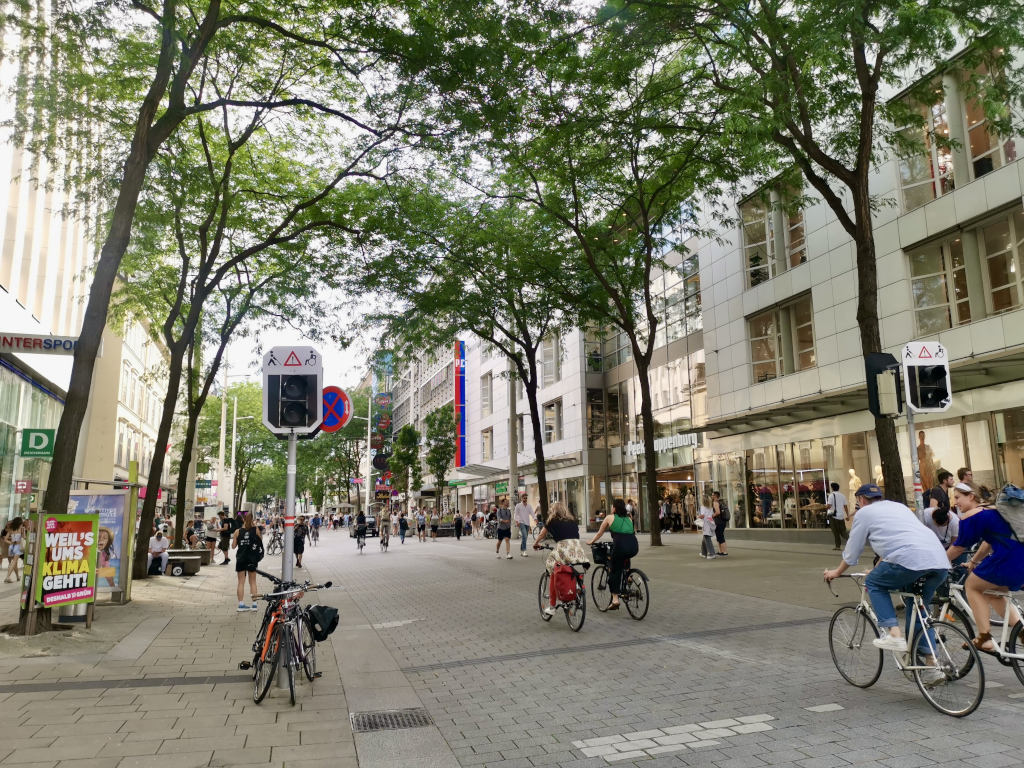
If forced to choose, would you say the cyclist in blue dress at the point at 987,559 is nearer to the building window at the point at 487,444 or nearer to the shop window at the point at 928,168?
the shop window at the point at 928,168

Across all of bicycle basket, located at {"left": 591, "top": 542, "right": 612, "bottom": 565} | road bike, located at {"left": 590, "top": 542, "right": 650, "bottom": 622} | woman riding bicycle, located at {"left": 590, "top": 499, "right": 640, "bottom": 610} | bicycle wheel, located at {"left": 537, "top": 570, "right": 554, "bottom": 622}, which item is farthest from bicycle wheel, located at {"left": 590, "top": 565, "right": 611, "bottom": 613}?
bicycle wheel, located at {"left": 537, "top": 570, "right": 554, "bottom": 622}

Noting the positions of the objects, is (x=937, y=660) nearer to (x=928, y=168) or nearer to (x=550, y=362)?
(x=928, y=168)

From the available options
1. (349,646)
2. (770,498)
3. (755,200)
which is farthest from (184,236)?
(770,498)

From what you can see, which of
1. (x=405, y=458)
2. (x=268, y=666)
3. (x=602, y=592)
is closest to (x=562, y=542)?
(x=602, y=592)

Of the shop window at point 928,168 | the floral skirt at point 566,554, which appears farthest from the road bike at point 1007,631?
the shop window at point 928,168

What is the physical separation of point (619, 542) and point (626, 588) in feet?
2.30

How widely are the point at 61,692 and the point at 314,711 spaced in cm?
252

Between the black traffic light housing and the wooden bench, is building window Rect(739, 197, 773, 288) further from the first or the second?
the black traffic light housing

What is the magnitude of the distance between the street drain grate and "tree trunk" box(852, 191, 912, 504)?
7.65 m

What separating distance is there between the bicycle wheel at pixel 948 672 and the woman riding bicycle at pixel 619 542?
4.98 m

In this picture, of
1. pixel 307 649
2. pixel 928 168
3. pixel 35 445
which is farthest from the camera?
pixel 928 168

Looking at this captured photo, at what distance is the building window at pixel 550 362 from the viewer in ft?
147

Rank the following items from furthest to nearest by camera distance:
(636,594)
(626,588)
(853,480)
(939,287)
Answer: (853,480) < (939,287) < (626,588) < (636,594)

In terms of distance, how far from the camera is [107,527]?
12.4m
